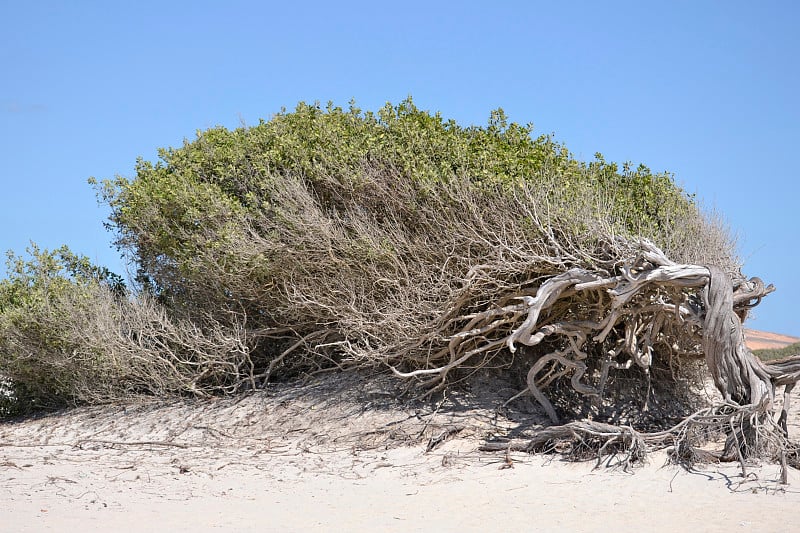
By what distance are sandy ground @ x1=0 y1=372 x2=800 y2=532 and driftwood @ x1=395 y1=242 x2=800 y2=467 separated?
43 centimetres

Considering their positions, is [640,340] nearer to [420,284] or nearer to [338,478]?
A: [420,284]

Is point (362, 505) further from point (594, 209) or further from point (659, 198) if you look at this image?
point (659, 198)

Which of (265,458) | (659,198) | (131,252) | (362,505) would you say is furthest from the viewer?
(131,252)

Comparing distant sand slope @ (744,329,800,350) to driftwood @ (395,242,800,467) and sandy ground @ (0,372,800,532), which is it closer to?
driftwood @ (395,242,800,467)

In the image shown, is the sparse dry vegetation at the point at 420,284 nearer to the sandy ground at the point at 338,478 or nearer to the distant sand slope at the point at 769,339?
the sandy ground at the point at 338,478

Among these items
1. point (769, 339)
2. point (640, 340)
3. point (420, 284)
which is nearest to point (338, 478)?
point (420, 284)

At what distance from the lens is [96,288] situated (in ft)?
51.6

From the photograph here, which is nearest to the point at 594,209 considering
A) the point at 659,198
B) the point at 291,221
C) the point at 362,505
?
the point at 659,198

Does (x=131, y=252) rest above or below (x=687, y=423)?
above

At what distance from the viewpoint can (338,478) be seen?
10.9 metres

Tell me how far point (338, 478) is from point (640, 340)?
16.4 ft

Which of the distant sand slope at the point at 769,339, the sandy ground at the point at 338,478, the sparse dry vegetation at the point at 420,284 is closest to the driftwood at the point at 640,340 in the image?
the sparse dry vegetation at the point at 420,284

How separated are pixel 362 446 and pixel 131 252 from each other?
6.46 metres

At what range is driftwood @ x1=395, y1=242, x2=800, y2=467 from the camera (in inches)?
419
